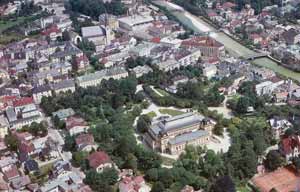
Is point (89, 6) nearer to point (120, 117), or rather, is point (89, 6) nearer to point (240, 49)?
point (240, 49)

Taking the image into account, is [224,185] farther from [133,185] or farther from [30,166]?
[30,166]

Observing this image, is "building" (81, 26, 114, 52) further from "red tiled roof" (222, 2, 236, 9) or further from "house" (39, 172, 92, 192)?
"house" (39, 172, 92, 192)

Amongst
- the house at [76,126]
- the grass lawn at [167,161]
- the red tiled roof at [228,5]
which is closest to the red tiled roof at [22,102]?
the house at [76,126]

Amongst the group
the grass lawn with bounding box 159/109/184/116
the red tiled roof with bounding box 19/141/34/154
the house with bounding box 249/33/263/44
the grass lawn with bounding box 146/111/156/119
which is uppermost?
the red tiled roof with bounding box 19/141/34/154

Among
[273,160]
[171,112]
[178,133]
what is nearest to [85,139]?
[178,133]

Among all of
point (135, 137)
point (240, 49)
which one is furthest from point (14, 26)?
point (135, 137)

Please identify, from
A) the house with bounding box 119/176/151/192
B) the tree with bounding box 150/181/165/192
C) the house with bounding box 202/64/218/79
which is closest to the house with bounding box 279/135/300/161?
the tree with bounding box 150/181/165/192
